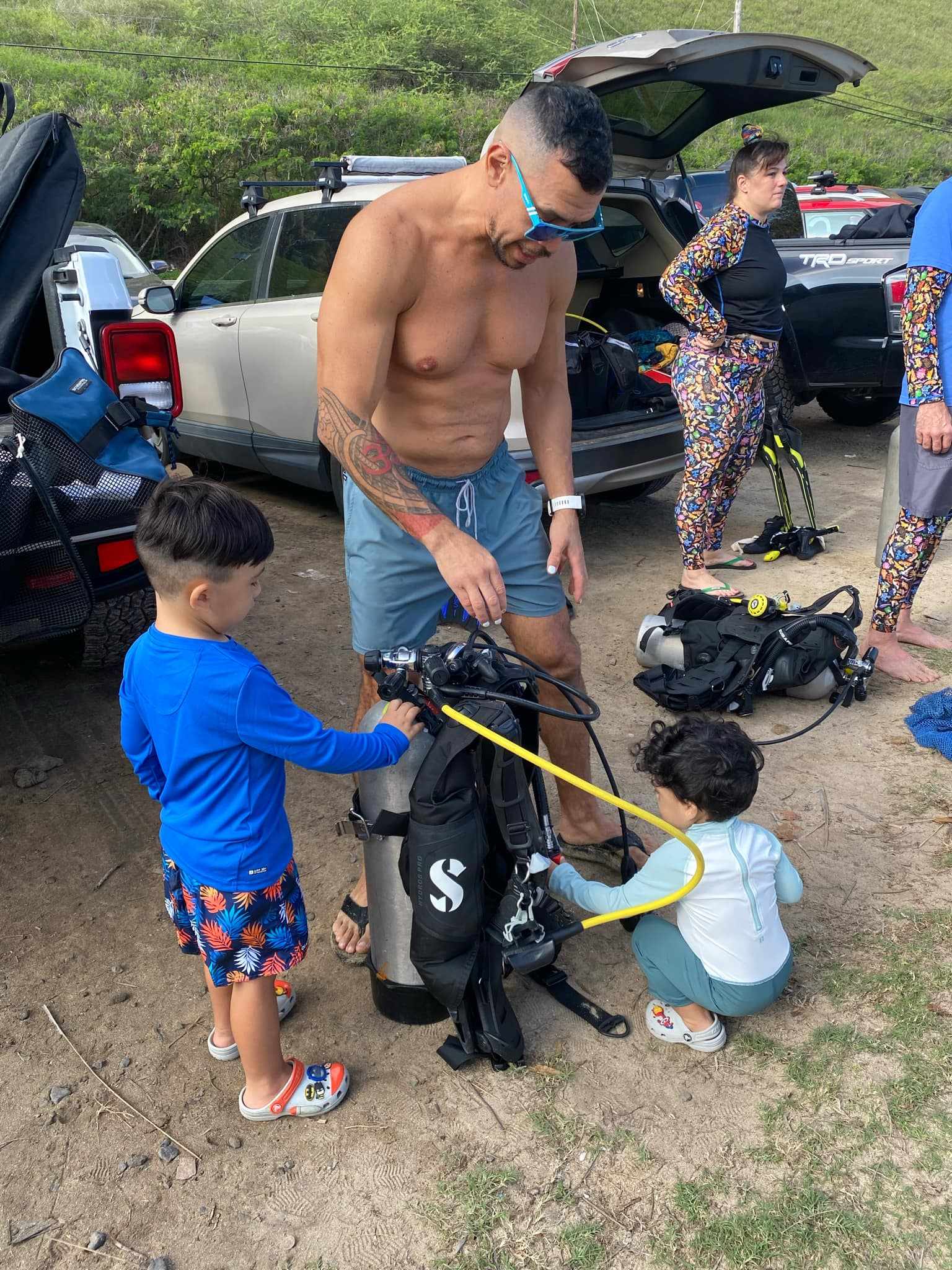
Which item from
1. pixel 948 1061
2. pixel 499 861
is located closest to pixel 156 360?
pixel 499 861

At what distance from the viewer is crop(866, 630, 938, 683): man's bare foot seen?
409cm

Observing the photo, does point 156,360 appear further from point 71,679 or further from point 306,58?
point 306,58

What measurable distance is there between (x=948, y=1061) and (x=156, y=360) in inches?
123

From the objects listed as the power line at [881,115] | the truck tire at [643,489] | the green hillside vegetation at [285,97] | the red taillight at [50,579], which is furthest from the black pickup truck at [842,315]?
the power line at [881,115]

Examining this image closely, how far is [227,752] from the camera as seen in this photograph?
6.22ft

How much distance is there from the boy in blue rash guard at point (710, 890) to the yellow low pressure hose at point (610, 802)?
0.05 m

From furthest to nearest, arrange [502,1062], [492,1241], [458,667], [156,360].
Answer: [156,360], [502,1062], [458,667], [492,1241]

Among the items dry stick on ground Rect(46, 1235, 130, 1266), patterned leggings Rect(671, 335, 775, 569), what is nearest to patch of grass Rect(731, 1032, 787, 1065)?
dry stick on ground Rect(46, 1235, 130, 1266)

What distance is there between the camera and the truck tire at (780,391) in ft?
18.9

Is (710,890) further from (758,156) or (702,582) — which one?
(758,156)

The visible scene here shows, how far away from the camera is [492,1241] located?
1.88 m

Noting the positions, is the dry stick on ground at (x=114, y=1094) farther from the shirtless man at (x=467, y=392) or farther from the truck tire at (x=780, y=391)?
the truck tire at (x=780, y=391)

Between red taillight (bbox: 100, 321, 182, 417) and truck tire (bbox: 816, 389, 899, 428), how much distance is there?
616 cm

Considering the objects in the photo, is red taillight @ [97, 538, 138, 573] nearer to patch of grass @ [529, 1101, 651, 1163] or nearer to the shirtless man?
the shirtless man
